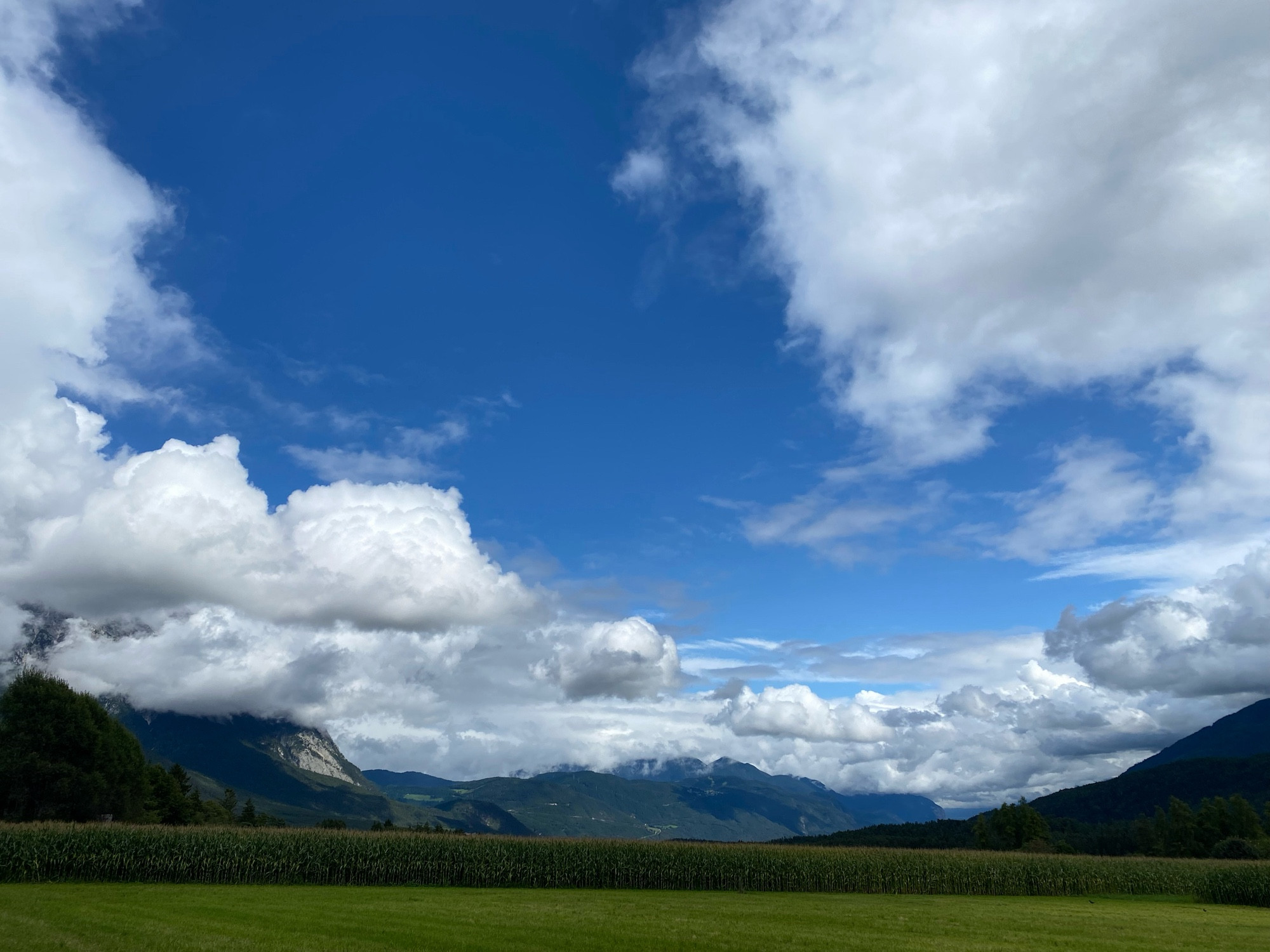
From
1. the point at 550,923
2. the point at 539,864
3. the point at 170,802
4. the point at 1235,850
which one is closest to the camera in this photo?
the point at 550,923

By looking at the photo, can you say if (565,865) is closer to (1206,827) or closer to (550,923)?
(550,923)

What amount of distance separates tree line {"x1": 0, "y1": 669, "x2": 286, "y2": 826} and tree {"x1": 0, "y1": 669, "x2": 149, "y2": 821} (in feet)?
0.25

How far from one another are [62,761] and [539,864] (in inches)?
2640

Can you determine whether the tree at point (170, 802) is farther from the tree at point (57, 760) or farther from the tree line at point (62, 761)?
the tree at point (57, 760)

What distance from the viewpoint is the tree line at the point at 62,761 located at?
9200cm

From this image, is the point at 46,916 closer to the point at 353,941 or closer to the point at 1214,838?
the point at 353,941

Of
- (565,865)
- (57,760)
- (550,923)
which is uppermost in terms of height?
(57,760)

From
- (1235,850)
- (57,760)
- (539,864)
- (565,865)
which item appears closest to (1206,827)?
(1235,850)

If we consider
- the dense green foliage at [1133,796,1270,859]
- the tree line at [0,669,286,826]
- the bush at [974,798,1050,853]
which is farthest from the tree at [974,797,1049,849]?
the tree line at [0,669,286,826]

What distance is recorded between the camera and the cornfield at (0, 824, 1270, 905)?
58.1 m

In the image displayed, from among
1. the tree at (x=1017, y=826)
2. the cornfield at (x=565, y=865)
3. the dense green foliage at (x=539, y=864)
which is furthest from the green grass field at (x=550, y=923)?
the tree at (x=1017, y=826)

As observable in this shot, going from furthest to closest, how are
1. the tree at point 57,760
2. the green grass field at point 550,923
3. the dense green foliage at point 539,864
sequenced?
1. the tree at point 57,760
2. the dense green foliage at point 539,864
3. the green grass field at point 550,923

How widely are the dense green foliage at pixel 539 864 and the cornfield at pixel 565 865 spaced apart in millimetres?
92

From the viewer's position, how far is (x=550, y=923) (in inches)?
1393
